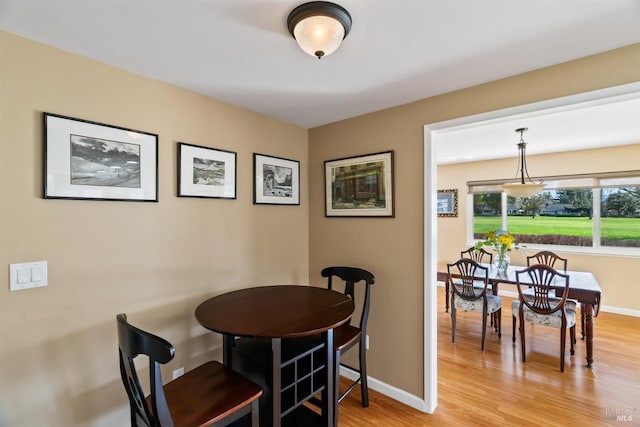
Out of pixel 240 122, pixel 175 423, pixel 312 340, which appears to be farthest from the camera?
pixel 240 122

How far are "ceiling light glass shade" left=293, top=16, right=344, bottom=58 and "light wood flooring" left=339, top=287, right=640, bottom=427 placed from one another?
2.31 metres

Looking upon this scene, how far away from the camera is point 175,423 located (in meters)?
1.17

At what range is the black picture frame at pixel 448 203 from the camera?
5336 millimetres

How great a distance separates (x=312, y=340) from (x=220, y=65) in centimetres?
173

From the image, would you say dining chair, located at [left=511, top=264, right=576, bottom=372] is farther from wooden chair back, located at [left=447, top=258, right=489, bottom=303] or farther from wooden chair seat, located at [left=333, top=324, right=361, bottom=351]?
wooden chair seat, located at [left=333, top=324, right=361, bottom=351]

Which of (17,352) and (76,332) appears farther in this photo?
(76,332)

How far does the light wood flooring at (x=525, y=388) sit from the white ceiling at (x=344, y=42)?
2.32 meters

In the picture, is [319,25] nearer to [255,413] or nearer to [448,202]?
[255,413]

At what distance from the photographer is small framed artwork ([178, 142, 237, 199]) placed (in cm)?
190

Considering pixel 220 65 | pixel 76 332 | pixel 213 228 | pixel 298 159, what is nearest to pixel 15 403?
pixel 76 332

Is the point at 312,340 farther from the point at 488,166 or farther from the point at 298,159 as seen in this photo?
the point at 488,166

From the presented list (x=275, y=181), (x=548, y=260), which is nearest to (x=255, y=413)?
(x=275, y=181)

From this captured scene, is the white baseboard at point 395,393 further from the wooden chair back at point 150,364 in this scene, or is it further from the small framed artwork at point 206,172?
the small framed artwork at point 206,172

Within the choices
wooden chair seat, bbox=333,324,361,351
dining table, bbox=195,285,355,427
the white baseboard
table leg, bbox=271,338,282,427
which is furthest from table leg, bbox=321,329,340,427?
the white baseboard
